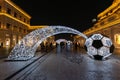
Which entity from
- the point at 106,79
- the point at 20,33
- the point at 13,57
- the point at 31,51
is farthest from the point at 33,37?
the point at 20,33

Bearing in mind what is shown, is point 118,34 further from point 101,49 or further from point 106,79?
point 106,79

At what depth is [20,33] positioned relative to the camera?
52812 millimetres

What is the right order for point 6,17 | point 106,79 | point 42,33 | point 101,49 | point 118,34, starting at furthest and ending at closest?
1. point 6,17
2. point 118,34
3. point 42,33
4. point 101,49
5. point 106,79

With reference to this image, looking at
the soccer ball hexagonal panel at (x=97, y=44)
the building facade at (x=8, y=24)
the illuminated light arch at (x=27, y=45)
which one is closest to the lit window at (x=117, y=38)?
the illuminated light arch at (x=27, y=45)

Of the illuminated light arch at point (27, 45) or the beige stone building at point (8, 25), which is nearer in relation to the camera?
the illuminated light arch at point (27, 45)

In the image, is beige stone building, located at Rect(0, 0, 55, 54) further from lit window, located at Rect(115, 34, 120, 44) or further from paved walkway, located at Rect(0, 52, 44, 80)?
paved walkway, located at Rect(0, 52, 44, 80)

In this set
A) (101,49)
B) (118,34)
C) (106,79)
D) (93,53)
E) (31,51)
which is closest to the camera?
(106,79)

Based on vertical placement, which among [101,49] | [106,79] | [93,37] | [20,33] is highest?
[20,33]

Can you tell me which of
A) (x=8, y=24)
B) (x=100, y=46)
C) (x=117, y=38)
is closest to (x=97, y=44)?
(x=100, y=46)

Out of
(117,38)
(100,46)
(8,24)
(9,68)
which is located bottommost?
(9,68)

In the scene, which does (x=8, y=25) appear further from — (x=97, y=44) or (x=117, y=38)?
(x=97, y=44)

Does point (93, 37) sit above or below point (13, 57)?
above

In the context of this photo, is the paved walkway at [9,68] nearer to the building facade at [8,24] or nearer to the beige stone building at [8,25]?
the beige stone building at [8,25]

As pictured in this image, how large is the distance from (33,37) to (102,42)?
6530mm
